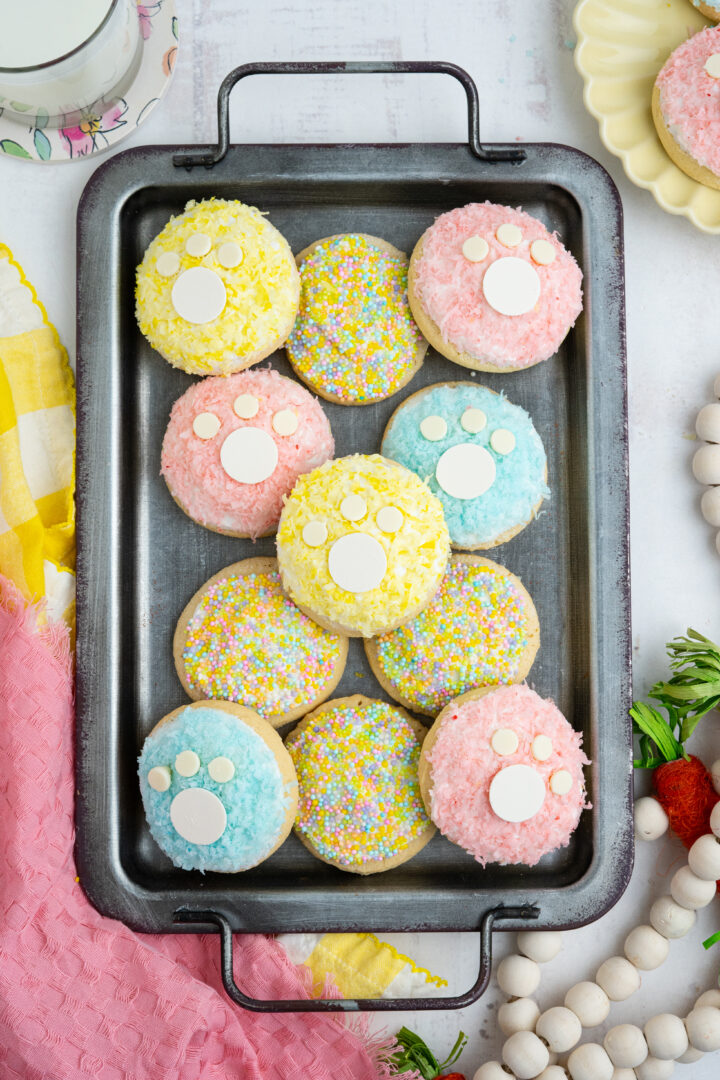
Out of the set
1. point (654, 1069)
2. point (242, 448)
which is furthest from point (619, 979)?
point (242, 448)

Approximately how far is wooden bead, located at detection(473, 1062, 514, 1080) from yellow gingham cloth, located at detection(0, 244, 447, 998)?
15cm

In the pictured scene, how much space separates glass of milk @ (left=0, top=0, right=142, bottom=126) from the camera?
1.50 metres

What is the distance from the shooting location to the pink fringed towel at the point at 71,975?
1.44 meters

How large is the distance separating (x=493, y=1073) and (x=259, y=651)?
0.82 m

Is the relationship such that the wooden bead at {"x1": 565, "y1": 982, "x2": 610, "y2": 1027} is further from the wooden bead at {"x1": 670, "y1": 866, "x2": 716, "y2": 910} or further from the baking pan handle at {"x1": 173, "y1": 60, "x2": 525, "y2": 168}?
Result: the baking pan handle at {"x1": 173, "y1": 60, "x2": 525, "y2": 168}

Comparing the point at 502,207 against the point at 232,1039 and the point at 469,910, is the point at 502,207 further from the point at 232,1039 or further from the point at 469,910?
the point at 232,1039

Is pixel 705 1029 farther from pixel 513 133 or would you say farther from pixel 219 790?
pixel 513 133

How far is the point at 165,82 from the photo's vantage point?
1.70 m

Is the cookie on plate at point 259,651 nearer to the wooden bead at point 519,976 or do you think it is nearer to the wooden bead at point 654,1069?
the wooden bead at point 519,976

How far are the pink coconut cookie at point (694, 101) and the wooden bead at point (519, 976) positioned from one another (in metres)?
1.40

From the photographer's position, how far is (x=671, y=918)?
1.62 meters

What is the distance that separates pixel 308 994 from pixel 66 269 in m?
1.35

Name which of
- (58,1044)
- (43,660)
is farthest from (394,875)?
(43,660)

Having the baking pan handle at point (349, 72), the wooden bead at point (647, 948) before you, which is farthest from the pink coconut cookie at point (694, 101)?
the wooden bead at point (647, 948)
